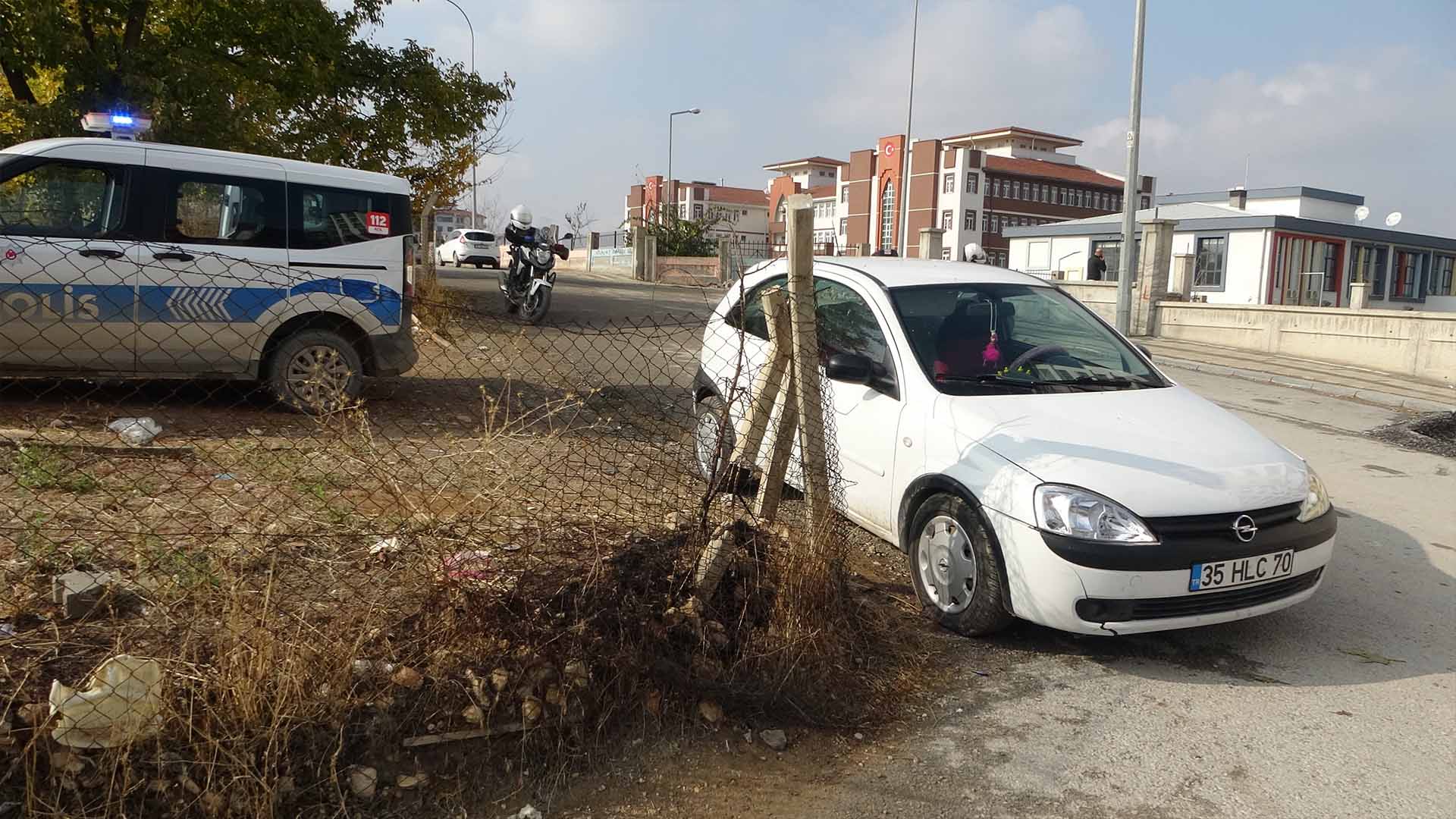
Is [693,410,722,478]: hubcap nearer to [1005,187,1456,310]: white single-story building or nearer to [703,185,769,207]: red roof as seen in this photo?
[1005,187,1456,310]: white single-story building

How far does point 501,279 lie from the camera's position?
52.3ft

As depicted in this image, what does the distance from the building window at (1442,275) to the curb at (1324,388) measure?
33.5 meters

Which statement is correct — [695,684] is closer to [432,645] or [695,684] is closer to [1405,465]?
[432,645]

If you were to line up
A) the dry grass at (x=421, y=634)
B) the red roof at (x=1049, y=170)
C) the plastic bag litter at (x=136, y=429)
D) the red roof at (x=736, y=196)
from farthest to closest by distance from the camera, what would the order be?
the red roof at (x=736, y=196)
the red roof at (x=1049, y=170)
the plastic bag litter at (x=136, y=429)
the dry grass at (x=421, y=634)

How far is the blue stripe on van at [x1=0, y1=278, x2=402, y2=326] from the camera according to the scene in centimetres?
669

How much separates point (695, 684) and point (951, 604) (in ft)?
4.58

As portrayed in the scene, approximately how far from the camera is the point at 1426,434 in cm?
976

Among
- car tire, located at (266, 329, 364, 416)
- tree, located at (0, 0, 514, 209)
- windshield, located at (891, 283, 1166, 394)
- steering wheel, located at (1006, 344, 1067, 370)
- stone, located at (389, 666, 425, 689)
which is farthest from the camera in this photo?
tree, located at (0, 0, 514, 209)

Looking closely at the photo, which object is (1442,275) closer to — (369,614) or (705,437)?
(705,437)

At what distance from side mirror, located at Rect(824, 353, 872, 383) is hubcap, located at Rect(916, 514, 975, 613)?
0.77 m

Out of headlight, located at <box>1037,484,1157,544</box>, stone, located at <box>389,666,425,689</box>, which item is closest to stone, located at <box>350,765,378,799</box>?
stone, located at <box>389,666,425,689</box>

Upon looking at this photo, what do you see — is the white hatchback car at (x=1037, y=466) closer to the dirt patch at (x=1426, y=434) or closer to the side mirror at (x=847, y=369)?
the side mirror at (x=847, y=369)

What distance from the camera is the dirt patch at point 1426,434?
359 inches

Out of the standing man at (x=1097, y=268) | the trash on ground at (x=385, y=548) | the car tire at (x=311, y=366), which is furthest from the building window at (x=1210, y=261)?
the trash on ground at (x=385, y=548)
